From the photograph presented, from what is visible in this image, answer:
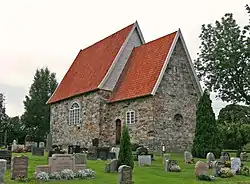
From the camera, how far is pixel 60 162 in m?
13.0

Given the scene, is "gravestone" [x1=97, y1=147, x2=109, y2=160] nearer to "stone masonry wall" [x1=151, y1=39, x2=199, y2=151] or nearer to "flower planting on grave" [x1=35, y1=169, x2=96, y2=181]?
"stone masonry wall" [x1=151, y1=39, x2=199, y2=151]

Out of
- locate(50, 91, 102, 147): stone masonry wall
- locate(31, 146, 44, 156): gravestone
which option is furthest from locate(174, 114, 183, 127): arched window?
locate(31, 146, 44, 156): gravestone

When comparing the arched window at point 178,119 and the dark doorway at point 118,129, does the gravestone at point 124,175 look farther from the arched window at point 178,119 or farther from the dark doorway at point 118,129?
the dark doorway at point 118,129

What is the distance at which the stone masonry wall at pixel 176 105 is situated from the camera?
24.5m

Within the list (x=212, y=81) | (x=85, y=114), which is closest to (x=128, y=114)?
(x=85, y=114)

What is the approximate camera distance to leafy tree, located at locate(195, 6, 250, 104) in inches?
1193

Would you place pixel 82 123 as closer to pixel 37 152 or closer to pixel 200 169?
pixel 37 152

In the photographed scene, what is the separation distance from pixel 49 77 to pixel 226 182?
41190 mm

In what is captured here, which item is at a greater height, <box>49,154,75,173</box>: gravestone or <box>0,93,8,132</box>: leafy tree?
<box>0,93,8,132</box>: leafy tree

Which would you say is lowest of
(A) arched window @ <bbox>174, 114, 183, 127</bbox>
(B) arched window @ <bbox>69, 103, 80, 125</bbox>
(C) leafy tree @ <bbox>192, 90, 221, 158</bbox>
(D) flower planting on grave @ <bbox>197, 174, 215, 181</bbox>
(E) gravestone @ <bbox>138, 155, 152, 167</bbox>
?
(D) flower planting on grave @ <bbox>197, 174, 215, 181</bbox>

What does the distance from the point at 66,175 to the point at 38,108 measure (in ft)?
118

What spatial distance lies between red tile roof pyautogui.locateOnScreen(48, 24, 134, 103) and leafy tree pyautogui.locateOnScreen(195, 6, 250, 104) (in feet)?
24.1

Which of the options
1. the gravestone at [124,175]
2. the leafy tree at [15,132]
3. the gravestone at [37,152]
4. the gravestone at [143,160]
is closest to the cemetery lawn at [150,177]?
the gravestone at [124,175]

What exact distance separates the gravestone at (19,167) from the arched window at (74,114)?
17480 millimetres
